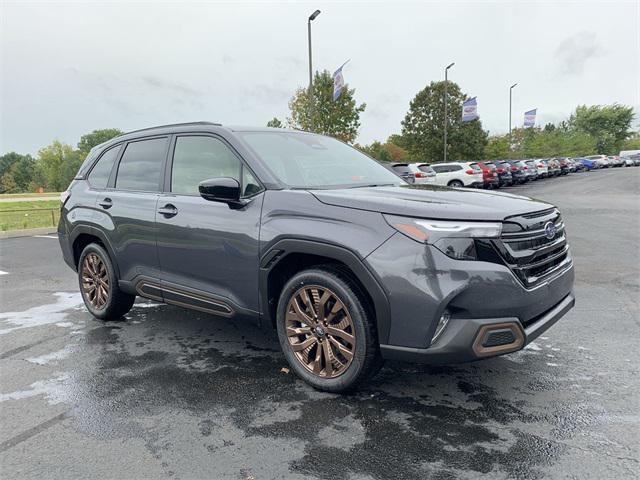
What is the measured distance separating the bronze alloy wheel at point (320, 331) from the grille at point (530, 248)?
1021mm

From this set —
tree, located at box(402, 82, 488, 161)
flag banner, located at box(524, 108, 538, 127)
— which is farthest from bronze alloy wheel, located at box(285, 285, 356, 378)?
tree, located at box(402, 82, 488, 161)

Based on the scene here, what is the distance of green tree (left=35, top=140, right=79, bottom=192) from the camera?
109 metres

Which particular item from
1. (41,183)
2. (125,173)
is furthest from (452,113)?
(41,183)

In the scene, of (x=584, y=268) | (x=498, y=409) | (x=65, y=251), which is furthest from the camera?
(x=584, y=268)

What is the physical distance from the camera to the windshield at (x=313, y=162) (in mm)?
3725

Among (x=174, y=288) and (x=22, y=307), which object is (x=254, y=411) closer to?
(x=174, y=288)

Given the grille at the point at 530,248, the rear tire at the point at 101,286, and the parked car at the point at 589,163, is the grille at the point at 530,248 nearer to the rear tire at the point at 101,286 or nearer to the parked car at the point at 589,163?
the rear tire at the point at 101,286

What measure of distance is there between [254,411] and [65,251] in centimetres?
350

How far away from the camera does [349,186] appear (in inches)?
148

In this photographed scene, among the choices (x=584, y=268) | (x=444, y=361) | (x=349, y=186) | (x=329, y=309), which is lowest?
(x=584, y=268)

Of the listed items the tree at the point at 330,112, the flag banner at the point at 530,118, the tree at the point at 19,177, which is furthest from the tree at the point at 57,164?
the flag banner at the point at 530,118

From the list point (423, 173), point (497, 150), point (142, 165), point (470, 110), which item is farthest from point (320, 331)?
point (497, 150)

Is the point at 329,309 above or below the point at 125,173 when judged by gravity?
below

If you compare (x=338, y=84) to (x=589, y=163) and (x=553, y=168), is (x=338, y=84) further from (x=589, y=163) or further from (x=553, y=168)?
(x=589, y=163)
